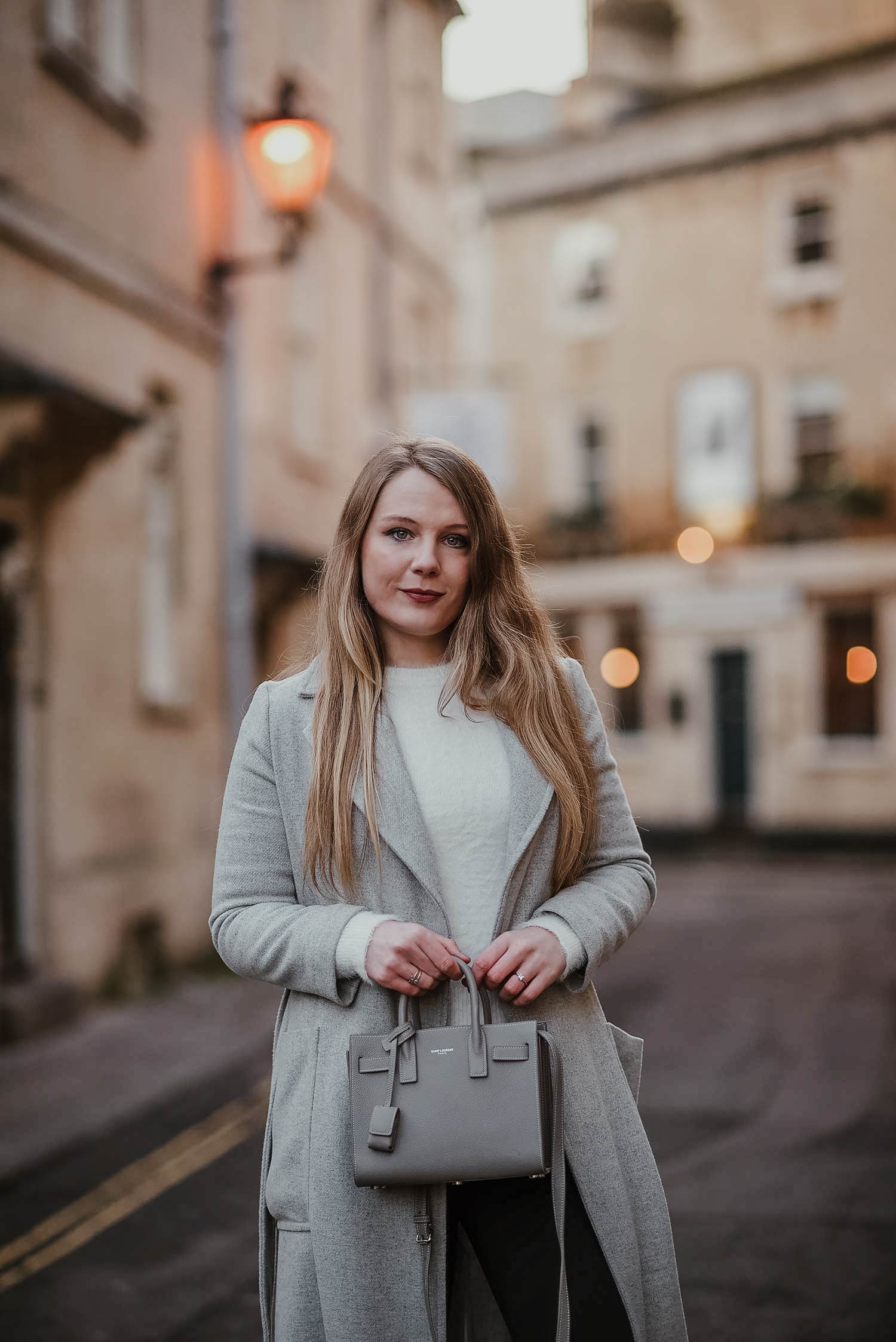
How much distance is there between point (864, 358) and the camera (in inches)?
814

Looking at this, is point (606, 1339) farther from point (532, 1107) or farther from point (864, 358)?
point (864, 358)

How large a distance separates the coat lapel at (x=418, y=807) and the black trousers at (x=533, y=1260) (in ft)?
1.43

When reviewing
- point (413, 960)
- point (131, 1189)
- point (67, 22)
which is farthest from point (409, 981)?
point (67, 22)

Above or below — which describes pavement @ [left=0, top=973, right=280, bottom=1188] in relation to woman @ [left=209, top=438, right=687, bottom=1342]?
below

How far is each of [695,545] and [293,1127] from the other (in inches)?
794

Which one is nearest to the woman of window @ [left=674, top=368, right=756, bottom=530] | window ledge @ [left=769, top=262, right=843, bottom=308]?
window @ [left=674, top=368, right=756, bottom=530]

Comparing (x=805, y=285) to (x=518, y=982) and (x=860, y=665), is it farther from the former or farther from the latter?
(x=518, y=982)

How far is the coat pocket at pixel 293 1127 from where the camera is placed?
2189mm

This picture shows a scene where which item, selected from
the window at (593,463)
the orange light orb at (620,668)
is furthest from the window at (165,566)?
the window at (593,463)

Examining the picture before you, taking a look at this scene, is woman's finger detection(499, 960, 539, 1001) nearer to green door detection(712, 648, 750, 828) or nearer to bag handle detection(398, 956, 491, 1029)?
bag handle detection(398, 956, 491, 1029)

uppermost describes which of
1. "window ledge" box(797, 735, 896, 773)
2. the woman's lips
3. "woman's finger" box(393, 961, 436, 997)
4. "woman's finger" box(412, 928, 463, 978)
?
the woman's lips

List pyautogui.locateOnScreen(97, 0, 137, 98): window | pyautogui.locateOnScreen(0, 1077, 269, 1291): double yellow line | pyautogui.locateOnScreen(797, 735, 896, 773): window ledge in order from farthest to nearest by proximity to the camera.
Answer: pyautogui.locateOnScreen(797, 735, 896, 773): window ledge → pyautogui.locateOnScreen(97, 0, 137, 98): window → pyautogui.locateOnScreen(0, 1077, 269, 1291): double yellow line

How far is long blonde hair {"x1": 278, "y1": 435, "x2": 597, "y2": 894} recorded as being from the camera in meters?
2.25

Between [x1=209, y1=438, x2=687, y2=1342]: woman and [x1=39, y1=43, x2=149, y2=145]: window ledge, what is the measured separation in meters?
7.22
